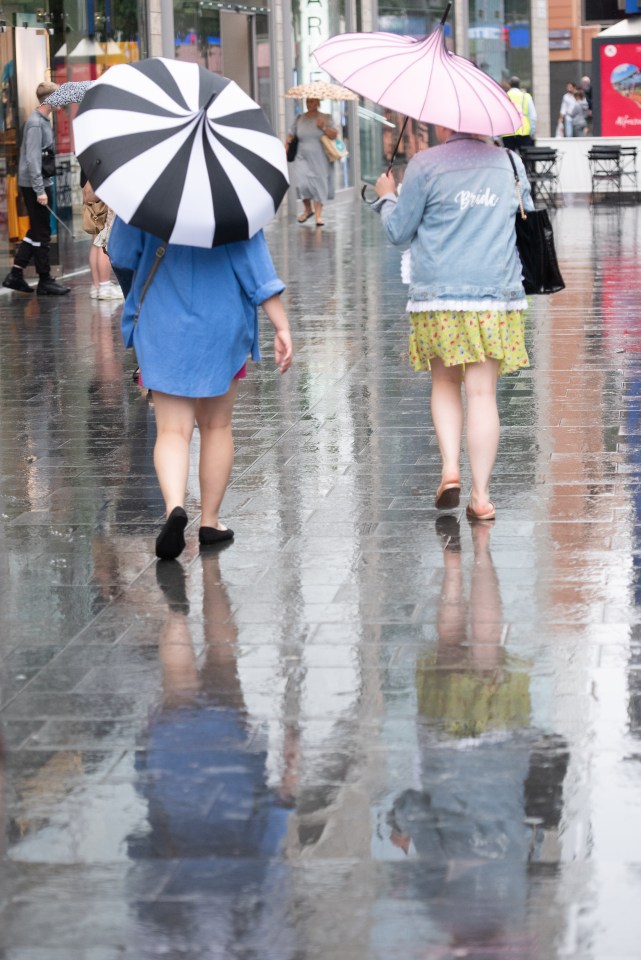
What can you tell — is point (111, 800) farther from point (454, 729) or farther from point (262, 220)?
point (262, 220)

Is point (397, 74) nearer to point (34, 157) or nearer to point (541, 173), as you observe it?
point (34, 157)

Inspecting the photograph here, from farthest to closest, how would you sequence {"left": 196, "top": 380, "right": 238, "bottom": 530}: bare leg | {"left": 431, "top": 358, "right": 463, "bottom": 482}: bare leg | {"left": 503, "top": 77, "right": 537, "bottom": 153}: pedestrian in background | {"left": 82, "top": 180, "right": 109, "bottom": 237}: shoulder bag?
1. {"left": 503, "top": 77, "right": 537, "bottom": 153}: pedestrian in background
2. {"left": 82, "top": 180, "right": 109, "bottom": 237}: shoulder bag
3. {"left": 431, "top": 358, "right": 463, "bottom": 482}: bare leg
4. {"left": 196, "top": 380, "right": 238, "bottom": 530}: bare leg

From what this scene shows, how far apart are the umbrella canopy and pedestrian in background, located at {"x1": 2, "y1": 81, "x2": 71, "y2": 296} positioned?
29.1 ft

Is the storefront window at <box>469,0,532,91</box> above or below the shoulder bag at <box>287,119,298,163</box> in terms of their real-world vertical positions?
above

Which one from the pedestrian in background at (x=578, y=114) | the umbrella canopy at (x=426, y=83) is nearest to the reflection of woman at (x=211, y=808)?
the umbrella canopy at (x=426, y=83)

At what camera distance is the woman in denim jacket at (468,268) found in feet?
22.1

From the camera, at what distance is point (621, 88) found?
96.4ft

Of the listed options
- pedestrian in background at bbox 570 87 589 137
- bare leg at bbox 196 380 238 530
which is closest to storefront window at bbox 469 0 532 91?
pedestrian in background at bbox 570 87 589 137

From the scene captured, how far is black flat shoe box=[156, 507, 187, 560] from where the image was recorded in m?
6.20

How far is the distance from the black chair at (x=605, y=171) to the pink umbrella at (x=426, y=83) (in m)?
21.8

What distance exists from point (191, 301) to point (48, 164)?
10053 mm

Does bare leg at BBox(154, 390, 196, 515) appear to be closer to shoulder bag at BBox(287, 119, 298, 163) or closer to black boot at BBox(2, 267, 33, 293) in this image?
black boot at BBox(2, 267, 33, 293)

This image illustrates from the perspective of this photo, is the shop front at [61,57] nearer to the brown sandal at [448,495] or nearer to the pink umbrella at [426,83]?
the pink umbrella at [426,83]

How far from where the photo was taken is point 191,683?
16.2ft
